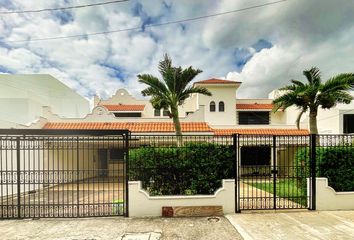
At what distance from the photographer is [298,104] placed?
41.9 feet

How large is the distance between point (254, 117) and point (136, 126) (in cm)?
1620

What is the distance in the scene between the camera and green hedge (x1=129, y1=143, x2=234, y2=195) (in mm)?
8141

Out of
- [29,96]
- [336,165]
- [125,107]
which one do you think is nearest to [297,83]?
[336,165]

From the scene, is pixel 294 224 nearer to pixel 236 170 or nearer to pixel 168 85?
pixel 236 170

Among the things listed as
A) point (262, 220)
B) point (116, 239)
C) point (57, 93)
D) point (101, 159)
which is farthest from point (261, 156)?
point (57, 93)

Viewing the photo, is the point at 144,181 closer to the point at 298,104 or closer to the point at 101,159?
the point at 298,104

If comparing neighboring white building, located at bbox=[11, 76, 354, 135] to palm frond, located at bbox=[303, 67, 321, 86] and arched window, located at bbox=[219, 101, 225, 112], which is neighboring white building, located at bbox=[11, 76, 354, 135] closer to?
arched window, located at bbox=[219, 101, 225, 112]

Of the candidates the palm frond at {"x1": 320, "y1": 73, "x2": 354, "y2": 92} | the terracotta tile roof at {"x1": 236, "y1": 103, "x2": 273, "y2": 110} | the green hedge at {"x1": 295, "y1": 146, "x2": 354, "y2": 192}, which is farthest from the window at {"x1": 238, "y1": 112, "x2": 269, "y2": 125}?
the green hedge at {"x1": 295, "y1": 146, "x2": 354, "y2": 192}

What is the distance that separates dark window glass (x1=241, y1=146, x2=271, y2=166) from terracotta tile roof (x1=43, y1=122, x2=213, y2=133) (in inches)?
181

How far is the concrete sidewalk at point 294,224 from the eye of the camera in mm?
6059

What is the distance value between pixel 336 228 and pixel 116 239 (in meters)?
6.15

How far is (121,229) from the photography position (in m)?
6.61

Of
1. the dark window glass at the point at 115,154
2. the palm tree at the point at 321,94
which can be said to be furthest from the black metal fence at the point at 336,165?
the dark window glass at the point at 115,154

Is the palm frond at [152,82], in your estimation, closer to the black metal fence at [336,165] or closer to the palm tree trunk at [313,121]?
the black metal fence at [336,165]
